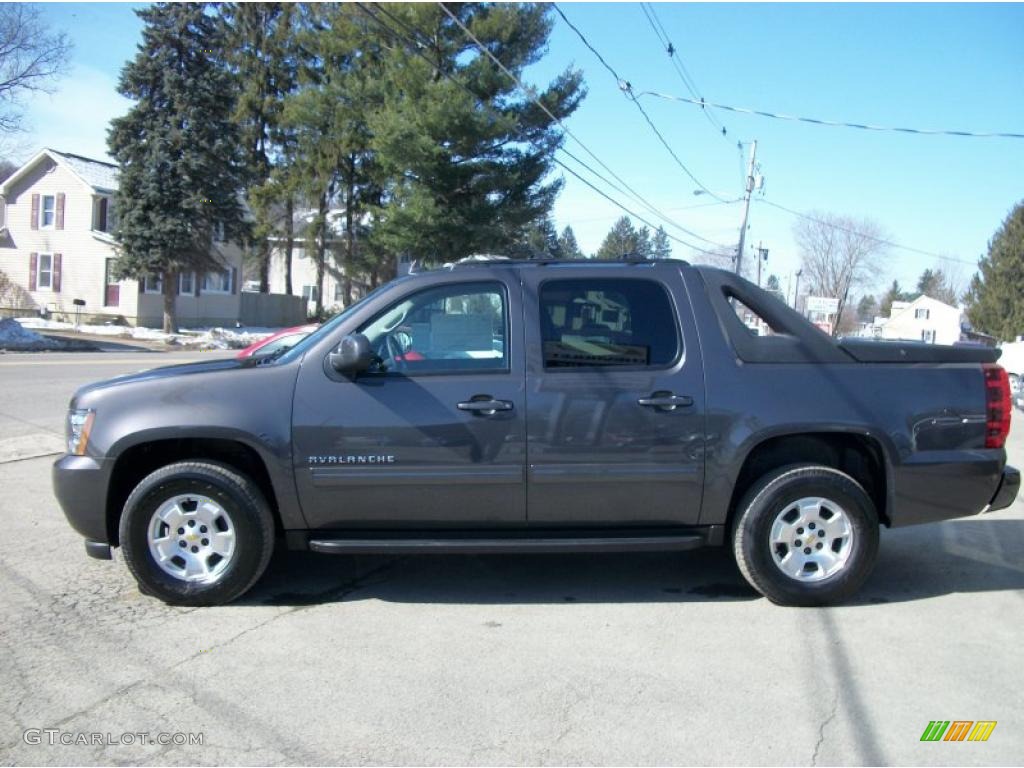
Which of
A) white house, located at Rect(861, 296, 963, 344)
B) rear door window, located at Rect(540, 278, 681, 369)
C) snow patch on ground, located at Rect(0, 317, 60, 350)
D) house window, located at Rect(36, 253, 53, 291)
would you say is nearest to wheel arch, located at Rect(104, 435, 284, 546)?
rear door window, located at Rect(540, 278, 681, 369)

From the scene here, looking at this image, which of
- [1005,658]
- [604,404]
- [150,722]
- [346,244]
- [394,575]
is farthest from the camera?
[346,244]

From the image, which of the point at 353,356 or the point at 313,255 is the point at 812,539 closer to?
the point at 353,356

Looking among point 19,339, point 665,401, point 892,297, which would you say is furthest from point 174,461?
point 892,297

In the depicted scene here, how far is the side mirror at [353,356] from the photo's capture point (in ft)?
14.1

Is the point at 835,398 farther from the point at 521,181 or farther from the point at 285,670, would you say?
the point at 521,181

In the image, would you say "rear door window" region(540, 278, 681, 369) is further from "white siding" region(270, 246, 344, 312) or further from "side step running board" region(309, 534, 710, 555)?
"white siding" region(270, 246, 344, 312)

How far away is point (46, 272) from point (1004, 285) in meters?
60.6

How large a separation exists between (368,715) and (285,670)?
0.61 meters

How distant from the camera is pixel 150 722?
3344 millimetres

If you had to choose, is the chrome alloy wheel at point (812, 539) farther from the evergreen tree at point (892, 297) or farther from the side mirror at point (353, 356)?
the evergreen tree at point (892, 297)

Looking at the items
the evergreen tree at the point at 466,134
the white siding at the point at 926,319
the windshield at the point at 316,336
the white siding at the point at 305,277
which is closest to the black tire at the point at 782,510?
the windshield at the point at 316,336

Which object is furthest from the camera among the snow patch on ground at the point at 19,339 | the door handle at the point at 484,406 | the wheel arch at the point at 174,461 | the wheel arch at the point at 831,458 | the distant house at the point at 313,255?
the distant house at the point at 313,255

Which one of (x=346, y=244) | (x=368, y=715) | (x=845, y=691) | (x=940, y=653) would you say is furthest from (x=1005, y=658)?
(x=346, y=244)

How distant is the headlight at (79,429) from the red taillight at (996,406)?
4.99 meters
